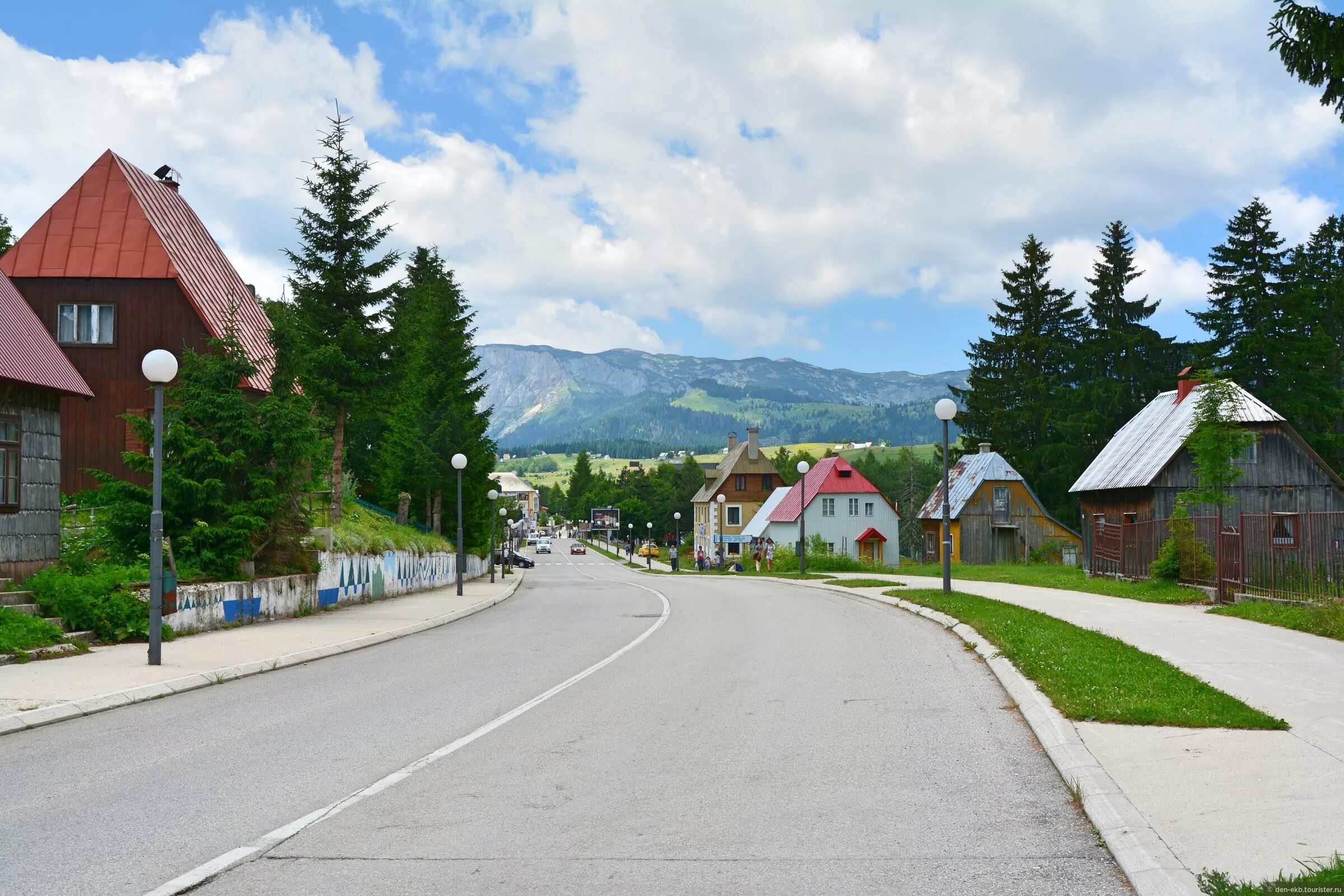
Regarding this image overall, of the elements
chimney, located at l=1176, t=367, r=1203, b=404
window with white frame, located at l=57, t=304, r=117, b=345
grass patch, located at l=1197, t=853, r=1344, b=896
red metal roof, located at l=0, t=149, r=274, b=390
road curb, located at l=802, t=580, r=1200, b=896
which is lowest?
road curb, located at l=802, t=580, r=1200, b=896

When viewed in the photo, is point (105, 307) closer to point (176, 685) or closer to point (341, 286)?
point (341, 286)

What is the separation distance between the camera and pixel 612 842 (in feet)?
19.0

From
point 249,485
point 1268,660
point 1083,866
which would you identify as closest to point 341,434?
point 249,485

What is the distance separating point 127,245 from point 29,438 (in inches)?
513

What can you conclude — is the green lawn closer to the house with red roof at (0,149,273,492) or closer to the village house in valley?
the house with red roof at (0,149,273,492)

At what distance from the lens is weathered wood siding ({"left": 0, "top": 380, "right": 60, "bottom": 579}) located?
17.6 metres

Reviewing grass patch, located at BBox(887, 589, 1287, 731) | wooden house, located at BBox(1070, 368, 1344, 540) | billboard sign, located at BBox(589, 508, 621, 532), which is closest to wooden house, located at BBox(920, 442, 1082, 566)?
wooden house, located at BBox(1070, 368, 1344, 540)

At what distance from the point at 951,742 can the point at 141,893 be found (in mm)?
6012

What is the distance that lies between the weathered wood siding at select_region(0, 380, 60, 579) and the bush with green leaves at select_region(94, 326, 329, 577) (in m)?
0.91

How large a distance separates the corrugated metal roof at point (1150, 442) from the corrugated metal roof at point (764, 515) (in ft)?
140

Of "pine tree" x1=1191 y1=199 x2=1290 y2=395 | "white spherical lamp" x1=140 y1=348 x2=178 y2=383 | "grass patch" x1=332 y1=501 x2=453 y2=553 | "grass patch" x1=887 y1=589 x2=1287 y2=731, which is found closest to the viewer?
"grass patch" x1=887 y1=589 x2=1287 y2=731

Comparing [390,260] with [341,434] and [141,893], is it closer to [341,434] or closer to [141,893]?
[341,434]

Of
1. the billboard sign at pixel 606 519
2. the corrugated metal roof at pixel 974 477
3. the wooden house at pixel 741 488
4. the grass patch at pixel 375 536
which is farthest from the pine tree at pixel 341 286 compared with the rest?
the billboard sign at pixel 606 519

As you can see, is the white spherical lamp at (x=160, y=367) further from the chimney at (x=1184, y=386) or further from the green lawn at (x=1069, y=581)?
the chimney at (x=1184, y=386)
